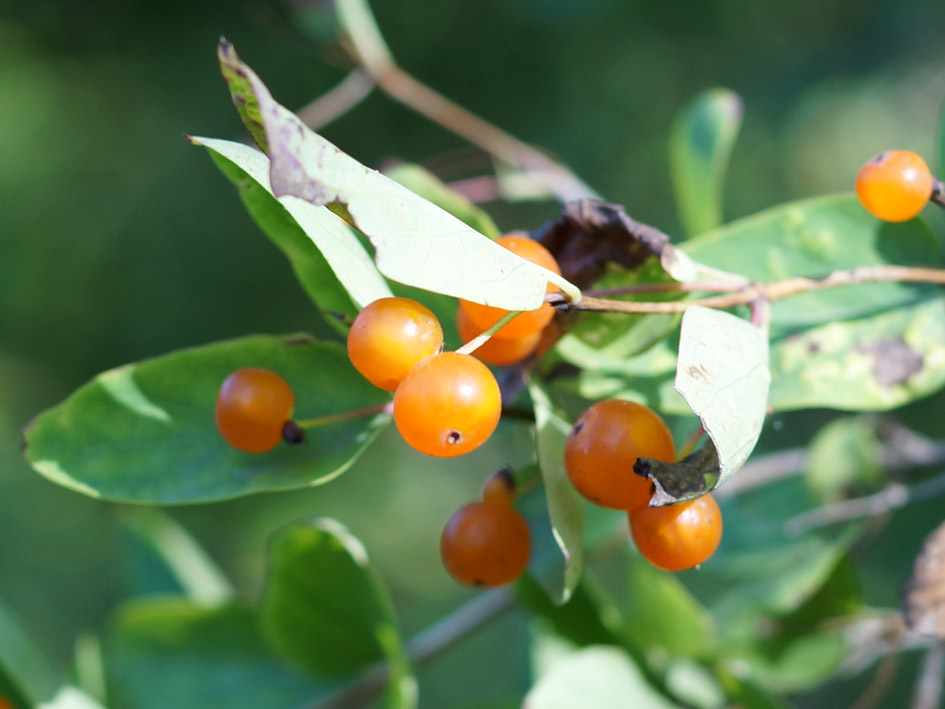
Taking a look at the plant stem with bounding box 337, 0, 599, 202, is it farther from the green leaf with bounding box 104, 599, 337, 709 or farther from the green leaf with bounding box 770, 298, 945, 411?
the green leaf with bounding box 104, 599, 337, 709

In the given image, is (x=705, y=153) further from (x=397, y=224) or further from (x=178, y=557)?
(x=178, y=557)

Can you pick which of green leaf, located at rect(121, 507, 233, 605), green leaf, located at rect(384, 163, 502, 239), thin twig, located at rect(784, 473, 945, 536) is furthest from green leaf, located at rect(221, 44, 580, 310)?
green leaf, located at rect(121, 507, 233, 605)

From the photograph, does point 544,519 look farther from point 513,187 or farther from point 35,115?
point 35,115

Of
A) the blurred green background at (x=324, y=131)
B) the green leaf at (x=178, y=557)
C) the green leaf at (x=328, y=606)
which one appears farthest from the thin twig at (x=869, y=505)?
the blurred green background at (x=324, y=131)

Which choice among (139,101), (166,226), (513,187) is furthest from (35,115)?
(513,187)

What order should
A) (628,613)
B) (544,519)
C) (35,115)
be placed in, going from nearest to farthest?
(544,519), (628,613), (35,115)
